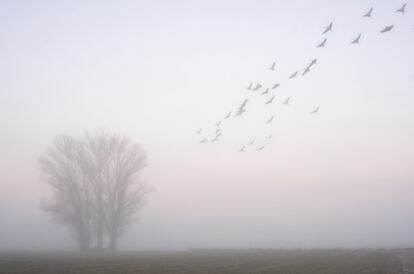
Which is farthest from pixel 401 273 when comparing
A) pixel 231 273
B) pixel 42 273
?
pixel 42 273

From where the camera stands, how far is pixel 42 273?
2092 cm

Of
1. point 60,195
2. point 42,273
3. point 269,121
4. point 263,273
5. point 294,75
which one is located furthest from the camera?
point 60,195

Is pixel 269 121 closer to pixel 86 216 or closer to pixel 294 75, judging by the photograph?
pixel 294 75

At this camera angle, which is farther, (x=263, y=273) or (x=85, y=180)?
(x=85, y=180)

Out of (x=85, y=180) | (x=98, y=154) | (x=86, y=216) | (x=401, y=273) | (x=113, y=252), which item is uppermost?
(x=98, y=154)

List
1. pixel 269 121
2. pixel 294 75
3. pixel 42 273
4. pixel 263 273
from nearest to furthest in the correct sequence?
pixel 42 273 < pixel 263 273 < pixel 294 75 < pixel 269 121

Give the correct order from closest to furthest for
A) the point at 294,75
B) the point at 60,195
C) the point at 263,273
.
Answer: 1. the point at 263,273
2. the point at 294,75
3. the point at 60,195

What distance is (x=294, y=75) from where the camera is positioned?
2766 cm

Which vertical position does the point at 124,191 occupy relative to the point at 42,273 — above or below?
above

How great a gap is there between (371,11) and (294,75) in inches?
232

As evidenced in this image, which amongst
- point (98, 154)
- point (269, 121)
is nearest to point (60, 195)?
point (98, 154)

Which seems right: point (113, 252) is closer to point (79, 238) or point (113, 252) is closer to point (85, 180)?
point (79, 238)

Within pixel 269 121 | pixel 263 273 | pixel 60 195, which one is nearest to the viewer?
pixel 263 273

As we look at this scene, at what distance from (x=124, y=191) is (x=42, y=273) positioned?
116ft
